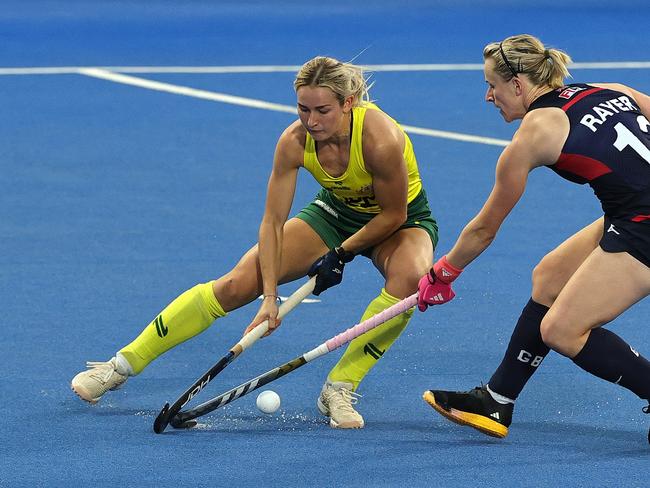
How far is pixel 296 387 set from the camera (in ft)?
19.4

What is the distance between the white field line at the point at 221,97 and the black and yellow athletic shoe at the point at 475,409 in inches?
223

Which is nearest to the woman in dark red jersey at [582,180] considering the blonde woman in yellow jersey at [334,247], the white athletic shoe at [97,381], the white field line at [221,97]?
the blonde woman in yellow jersey at [334,247]

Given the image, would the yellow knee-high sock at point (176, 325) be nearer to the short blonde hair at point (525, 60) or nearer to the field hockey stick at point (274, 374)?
the field hockey stick at point (274, 374)

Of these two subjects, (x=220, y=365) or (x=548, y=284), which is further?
(x=220, y=365)

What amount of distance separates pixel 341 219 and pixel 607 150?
4.67ft

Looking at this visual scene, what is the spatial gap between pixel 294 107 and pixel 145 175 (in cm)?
246

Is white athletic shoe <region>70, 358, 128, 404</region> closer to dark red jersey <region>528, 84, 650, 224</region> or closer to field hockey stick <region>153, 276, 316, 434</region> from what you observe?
field hockey stick <region>153, 276, 316, 434</region>

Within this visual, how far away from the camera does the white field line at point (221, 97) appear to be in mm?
11000

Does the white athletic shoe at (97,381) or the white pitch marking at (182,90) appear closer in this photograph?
the white athletic shoe at (97,381)

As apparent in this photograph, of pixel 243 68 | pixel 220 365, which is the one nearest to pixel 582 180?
pixel 220 365

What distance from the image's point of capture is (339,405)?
5426mm

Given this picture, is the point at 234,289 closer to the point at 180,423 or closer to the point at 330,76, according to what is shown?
the point at 180,423

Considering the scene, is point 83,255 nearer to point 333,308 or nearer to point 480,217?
point 333,308

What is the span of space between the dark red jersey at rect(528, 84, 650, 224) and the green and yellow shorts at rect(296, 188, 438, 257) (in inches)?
39.2
